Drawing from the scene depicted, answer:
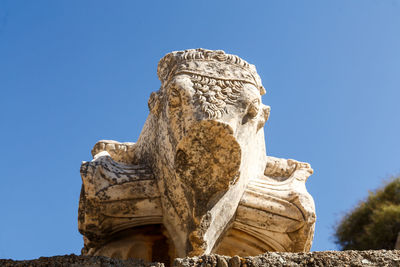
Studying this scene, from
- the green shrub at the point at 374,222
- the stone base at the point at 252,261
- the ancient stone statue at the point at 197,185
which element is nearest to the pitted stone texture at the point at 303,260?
the stone base at the point at 252,261

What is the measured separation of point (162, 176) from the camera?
4.18 metres

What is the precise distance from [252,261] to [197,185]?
781mm

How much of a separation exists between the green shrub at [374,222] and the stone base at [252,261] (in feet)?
30.6

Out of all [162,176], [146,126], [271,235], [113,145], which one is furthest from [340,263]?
[113,145]

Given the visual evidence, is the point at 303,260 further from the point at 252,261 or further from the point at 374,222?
the point at 374,222

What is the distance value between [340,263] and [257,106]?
122 centimetres

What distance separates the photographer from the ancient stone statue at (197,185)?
3.86m

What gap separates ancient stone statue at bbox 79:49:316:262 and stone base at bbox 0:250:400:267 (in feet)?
2.07

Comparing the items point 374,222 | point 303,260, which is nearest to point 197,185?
point 303,260

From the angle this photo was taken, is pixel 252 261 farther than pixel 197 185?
No

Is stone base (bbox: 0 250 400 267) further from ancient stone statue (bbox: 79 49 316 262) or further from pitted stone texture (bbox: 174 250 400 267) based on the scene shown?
ancient stone statue (bbox: 79 49 316 262)

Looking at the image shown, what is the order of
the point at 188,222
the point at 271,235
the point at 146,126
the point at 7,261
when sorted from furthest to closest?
the point at 146,126 → the point at 271,235 → the point at 188,222 → the point at 7,261

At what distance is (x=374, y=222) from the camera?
43.1 ft

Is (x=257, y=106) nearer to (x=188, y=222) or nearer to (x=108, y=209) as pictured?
(x=188, y=222)
